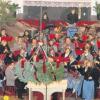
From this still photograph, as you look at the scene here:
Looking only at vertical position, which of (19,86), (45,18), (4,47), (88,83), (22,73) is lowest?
(19,86)

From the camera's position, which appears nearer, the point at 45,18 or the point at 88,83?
the point at 88,83

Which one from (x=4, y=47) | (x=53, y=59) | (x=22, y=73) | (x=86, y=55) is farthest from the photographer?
(x=4, y=47)

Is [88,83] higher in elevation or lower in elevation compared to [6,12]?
lower

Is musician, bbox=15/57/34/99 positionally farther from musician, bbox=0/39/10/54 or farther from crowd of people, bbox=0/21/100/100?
musician, bbox=0/39/10/54

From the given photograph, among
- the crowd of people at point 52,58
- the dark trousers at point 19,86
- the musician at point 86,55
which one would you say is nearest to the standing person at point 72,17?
the crowd of people at point 52,58

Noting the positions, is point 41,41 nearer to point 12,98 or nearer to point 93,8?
point 12,98

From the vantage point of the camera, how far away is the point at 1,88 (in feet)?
59.4

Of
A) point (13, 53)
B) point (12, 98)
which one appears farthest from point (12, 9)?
point (12, 98)

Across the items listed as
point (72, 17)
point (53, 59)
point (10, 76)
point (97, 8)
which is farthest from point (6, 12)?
point (53, 59)

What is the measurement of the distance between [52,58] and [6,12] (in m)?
4.89

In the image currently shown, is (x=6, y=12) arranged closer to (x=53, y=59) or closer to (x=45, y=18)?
(x=45, y=18)

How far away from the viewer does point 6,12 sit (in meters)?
22.0

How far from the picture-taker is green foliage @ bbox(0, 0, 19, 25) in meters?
21.9

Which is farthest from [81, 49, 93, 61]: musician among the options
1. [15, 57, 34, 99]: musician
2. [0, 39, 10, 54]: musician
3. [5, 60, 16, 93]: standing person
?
[0, 39, 10, 54]: musician
